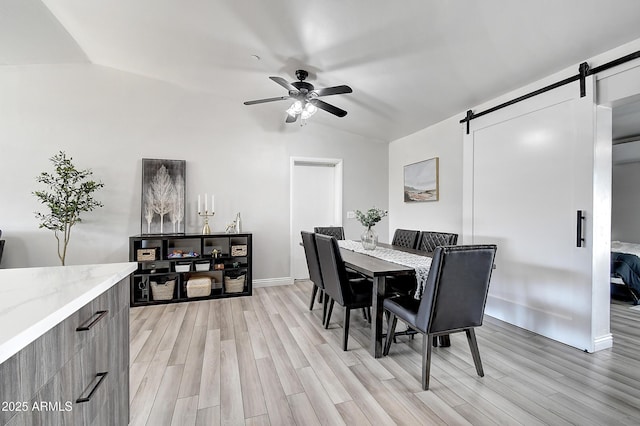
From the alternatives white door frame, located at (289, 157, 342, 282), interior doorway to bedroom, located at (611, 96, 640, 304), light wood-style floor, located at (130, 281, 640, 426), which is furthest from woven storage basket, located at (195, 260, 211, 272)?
interior doorway to bedroom, located at (611, 96, 640, 304)

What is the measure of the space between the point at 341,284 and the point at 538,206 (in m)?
2.06

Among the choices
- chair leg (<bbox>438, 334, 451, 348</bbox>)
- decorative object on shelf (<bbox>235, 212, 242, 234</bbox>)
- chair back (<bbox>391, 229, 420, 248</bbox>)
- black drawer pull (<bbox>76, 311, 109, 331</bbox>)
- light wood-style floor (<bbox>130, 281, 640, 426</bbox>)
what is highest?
decorative object on shelf (<bbox>235, 212, 242, 234</bbox>)

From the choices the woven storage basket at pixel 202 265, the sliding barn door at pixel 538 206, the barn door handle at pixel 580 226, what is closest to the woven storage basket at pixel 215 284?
the woven storage basket at pixel 202 265

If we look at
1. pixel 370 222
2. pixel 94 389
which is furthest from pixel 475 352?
pixel 94 389

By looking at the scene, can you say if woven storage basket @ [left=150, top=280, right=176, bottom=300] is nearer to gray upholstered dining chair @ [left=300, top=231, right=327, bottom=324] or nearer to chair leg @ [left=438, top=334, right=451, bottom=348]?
gray upholstered dining chair @ [left=300, top=231, right=327, bottom=324]

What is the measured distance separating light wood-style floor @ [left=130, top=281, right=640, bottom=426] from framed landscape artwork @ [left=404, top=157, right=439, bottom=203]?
1.92m

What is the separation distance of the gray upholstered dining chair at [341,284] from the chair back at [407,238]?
3.92 ft

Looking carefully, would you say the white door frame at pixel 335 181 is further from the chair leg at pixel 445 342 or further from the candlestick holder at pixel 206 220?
the chair leg at pixel 445 342

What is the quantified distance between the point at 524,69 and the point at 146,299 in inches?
194

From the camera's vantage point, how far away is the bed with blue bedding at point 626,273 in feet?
12.4

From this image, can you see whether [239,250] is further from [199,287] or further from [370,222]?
[370,222]

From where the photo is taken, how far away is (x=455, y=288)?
1929 mm

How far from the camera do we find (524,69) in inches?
104

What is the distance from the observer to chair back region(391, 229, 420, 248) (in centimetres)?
363
